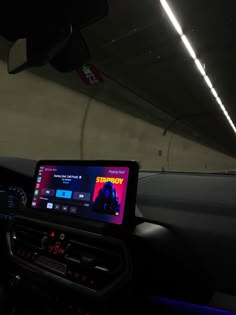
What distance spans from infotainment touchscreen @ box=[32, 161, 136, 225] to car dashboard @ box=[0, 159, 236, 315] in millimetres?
74

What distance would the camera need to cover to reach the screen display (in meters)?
1.62

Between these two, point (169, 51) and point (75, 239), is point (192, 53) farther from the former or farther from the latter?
point (75, 239)

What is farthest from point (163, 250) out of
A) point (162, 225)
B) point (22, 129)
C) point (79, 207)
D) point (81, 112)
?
point (81, 112)

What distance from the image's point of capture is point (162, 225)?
192 centimetres

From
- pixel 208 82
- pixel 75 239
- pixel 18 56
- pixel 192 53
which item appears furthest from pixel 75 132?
pixel 75 239

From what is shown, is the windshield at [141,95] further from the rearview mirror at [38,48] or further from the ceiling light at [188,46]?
the rearview mirror at [38,48]

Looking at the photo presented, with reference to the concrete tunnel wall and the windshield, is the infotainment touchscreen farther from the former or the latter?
the concrete tunnel wall

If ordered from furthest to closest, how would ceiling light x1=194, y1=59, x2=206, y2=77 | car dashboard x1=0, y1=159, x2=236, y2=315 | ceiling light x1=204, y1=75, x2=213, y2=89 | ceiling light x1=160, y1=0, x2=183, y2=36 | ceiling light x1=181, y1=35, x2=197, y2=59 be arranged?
ceiling light x1=204, y1=75, x2=213, y2=89 < ceiling light x1=194, y1=59, x2=206, y2=77 < ceiling light x1=181, y1=35, x2=197, y2=59 < ceiling light x1=160, y1=0, x2=183, y2=36 < car dashboard x1=0, y1=159, x2=236, y2=315

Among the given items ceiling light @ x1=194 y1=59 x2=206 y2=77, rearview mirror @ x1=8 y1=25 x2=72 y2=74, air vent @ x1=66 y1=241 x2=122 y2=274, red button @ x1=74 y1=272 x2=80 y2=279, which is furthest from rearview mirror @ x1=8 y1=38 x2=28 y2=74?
ceiling light @ x1=194 y1=59 x2=206 y2=77

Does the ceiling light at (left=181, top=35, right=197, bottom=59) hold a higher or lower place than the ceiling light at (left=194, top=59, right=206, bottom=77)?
lower

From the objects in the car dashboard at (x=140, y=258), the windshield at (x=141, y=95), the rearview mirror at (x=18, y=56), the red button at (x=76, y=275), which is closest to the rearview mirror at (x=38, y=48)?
the rearview mirror at (x=18, y=56)

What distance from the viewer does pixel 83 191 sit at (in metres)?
1.81

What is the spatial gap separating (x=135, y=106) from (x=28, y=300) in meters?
5.52

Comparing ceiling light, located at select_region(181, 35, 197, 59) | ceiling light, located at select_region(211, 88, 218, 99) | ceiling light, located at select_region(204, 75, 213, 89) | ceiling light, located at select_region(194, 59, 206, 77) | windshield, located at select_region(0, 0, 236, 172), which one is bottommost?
windshield, located at select_region(0, 0, 236, 172)
